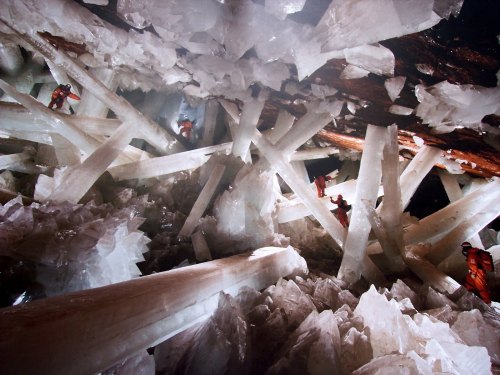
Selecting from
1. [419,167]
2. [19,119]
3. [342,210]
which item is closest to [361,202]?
[342,210]

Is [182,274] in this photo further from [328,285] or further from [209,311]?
[328,285]

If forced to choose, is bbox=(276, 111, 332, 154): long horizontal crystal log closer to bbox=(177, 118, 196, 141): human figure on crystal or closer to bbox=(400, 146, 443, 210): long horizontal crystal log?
bbox=(400, 146, 443, 210): long horizontal crystal log

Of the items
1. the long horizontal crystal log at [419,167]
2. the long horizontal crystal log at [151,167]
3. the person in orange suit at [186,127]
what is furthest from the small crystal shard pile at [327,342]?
the person in orange suit at [186,127]

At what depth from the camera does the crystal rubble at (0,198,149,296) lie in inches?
82.7

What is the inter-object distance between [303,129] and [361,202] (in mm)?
1195

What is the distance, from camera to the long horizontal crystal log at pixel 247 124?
3783 mm

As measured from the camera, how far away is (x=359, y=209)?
3.34 m

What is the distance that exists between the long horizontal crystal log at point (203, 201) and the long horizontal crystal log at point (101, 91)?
1253 mm

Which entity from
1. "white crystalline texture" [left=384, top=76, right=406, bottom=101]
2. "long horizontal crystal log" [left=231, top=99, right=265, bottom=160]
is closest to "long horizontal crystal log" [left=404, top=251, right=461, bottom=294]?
"white crystalline texture" [left=384, top=76, right=406, bottom=101]

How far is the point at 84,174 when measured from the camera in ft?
10.5

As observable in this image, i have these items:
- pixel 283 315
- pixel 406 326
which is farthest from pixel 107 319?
pixel 406 326

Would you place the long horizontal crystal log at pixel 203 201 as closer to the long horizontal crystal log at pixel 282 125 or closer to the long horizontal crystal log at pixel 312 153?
the long horizontal crystal log at pixel 282 125

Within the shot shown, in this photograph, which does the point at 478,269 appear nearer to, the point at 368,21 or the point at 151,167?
the point at 368,21

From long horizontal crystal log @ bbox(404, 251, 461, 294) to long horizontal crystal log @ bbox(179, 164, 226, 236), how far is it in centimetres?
261
